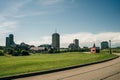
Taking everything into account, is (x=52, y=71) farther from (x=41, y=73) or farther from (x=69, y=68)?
(x=69, y=68)

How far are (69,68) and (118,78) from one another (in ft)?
20.4

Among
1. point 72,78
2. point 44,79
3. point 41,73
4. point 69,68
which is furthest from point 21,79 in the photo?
point 69,68

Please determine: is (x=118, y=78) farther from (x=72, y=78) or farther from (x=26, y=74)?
(x=26, y=74)

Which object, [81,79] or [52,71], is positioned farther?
[52,71]

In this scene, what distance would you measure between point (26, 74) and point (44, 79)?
71.4 inches

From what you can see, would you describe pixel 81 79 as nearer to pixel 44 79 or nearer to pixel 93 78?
pixel 93 78

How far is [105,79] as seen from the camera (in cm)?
1265

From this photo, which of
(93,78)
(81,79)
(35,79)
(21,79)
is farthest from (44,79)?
(93,78)

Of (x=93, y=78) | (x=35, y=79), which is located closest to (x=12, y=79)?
(x=35, y=79)

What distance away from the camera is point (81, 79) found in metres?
12.6

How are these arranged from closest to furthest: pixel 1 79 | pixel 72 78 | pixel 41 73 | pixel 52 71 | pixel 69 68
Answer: pixel 1 79, pixel 72 78, pixel 41 73, pixel 52 71, pixel 69 68

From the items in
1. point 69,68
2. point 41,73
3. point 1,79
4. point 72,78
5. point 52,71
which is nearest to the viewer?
point 1,79

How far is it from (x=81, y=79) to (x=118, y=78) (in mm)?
2623

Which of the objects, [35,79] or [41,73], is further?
[41,73]
